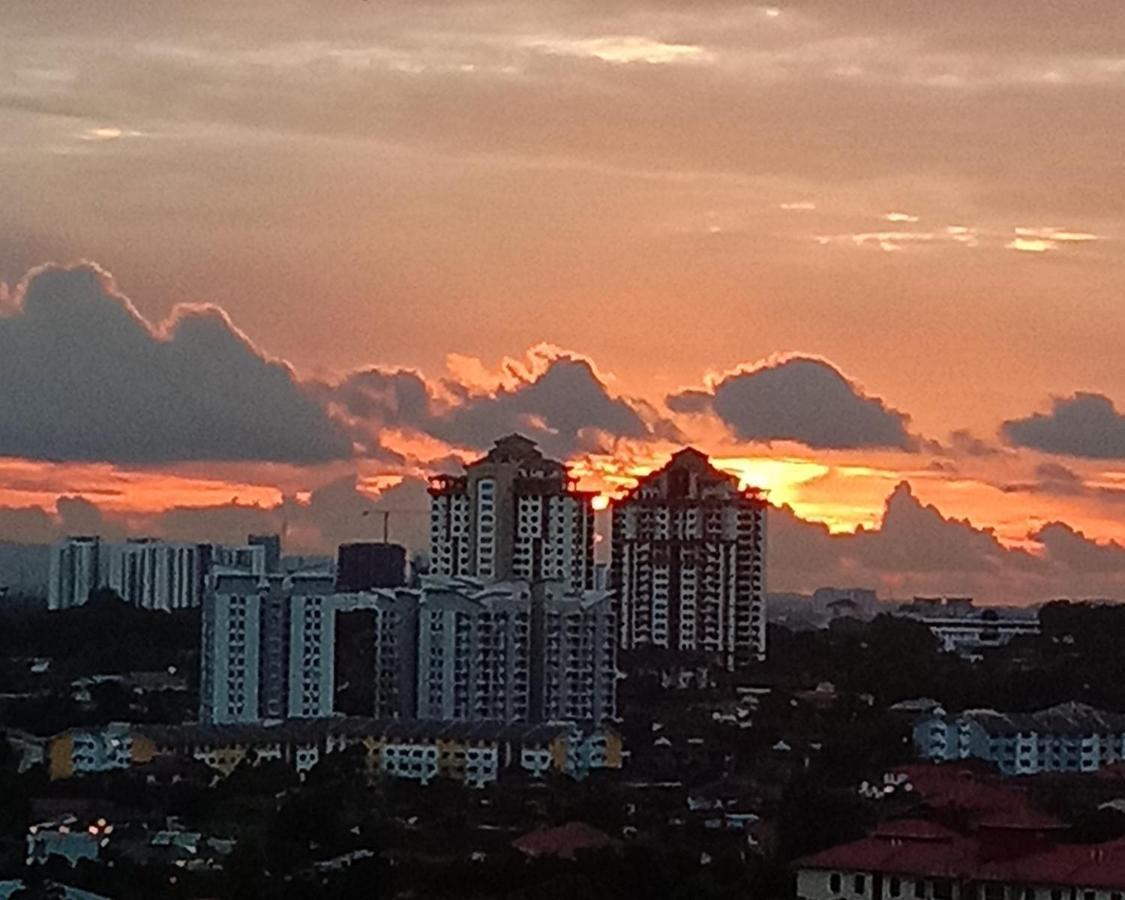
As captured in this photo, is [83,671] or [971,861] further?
[83,671]

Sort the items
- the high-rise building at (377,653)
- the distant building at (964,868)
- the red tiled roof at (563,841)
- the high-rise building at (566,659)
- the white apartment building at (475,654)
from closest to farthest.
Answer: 1. the distant building at (964,868)
2. the red tiled roof at (563,841)
3. the white apartment building at (475,654)
4. the high-rise building at (566,659)
5. the high-rise building at (377,653)

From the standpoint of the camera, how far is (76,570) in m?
52.1

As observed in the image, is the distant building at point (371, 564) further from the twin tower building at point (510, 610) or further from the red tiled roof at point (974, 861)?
the red tiled roof at point (974, 861)

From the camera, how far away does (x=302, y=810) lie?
63.9 ft

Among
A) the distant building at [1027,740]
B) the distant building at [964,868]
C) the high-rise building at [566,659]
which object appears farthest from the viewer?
the high-rise building at [566,659]

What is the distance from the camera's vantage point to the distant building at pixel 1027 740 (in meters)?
26.7

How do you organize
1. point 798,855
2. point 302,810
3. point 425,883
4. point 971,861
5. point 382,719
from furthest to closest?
1. point 382,719
2. point 302,810
3. point 798,855
4. point 425,883
5. point 971,861

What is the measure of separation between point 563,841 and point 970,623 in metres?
Result: 29.6

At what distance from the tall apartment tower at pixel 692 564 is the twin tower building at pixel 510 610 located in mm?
18

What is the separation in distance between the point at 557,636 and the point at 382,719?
2841 millimetres

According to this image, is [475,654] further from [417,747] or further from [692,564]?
[692,564]

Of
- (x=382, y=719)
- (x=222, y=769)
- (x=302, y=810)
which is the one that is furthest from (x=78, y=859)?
(x=382, y=719)

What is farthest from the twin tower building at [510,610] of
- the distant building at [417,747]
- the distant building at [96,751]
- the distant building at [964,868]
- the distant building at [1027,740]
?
the distant building at [964,868]

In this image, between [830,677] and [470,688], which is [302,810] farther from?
[830,677]
